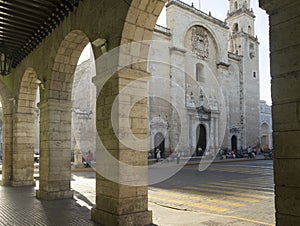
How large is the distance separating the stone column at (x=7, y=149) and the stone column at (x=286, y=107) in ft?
33.0

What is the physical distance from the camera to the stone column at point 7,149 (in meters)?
10.7

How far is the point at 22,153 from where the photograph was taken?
34.4 feet

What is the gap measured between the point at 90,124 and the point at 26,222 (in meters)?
14.2

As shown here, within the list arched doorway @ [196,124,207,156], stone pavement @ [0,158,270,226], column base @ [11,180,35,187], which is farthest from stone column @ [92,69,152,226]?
arched doorway @ [196,124,207,156]

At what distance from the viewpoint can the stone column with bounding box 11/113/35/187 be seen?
1037 cm

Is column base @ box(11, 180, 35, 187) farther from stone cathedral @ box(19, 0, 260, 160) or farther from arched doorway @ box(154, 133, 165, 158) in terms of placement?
arched doorway @ box(154, 133, 165, 158)

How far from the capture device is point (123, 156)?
16.0 feet

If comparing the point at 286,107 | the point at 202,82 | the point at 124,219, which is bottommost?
the point at 124,219

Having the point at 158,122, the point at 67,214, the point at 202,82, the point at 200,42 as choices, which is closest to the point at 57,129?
the point at 67,214

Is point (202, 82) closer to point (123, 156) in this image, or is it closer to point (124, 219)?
point (123, 156)

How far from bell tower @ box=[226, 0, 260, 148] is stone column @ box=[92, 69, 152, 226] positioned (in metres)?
24.7

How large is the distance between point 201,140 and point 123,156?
65.8ft

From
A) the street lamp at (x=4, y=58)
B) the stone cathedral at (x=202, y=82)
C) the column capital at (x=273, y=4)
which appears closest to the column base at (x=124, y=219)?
the column capital at (x=273, y=4)

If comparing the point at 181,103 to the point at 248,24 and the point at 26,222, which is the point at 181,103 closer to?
the point at 248,24
